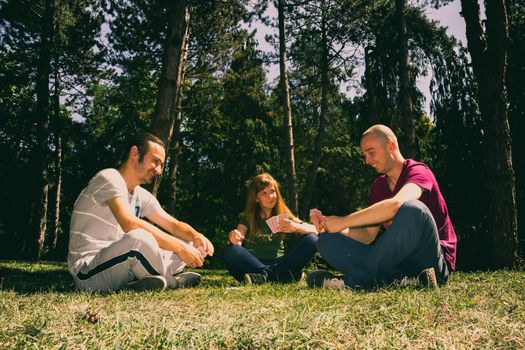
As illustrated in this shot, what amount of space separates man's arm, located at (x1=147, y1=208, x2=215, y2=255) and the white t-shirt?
68 cm

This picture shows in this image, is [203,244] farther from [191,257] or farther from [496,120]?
[496,120]

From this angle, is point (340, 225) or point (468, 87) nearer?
point (340, 225)

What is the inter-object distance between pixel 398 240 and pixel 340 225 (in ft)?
1.64

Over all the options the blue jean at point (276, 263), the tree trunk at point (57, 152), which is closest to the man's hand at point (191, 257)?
the blue jean at point (276, 263)

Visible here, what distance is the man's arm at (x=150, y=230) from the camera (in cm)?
344

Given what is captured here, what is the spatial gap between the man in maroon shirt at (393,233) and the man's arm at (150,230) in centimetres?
111

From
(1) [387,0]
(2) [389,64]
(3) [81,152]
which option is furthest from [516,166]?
(3) [81,152]

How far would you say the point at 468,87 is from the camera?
1340cm

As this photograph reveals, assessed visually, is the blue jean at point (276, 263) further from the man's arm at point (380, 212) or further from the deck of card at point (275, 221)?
the man's arm at point (380, 212)

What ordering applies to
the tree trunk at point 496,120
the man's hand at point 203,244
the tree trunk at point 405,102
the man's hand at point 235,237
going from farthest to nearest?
the tree trunk at point 405,102 < the tree trunk at point 496,120 < the man's hand at point 235,237 < the man's hand at point 203,244

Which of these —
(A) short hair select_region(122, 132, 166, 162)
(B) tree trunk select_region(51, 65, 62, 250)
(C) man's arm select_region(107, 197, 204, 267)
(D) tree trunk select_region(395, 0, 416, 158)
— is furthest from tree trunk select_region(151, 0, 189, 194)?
(B) tree trunk select_region(51, 65, 62, 250)

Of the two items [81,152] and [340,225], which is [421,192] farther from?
[81,152]

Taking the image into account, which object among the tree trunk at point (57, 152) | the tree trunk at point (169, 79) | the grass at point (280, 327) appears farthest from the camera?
the tree trunk at point (57, 152)

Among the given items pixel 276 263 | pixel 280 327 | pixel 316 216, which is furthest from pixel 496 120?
pixel 280 327
